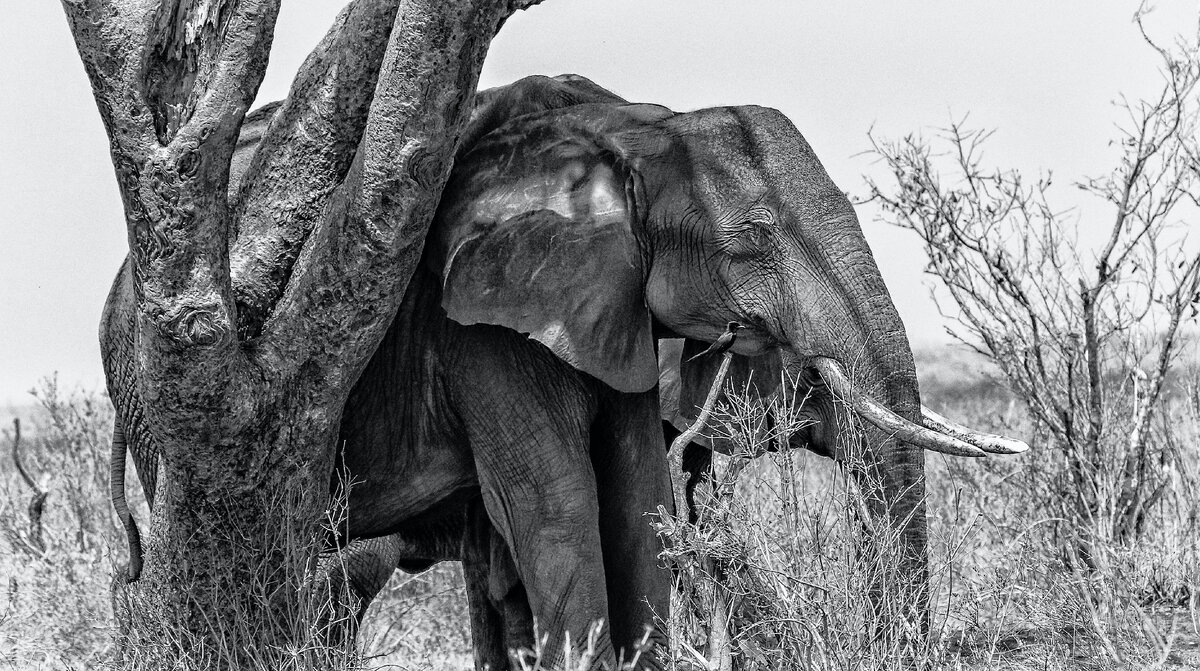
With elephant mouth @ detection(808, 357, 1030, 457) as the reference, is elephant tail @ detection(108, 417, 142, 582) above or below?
below

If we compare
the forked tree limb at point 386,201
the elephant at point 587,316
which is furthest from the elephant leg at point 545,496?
the forked tree limb at point 386,201

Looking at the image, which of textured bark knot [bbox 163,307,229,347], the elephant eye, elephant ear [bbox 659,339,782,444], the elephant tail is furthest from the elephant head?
the elephant tail

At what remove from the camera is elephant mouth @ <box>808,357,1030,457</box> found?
15.8 ft

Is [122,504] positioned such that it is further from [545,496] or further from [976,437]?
[976,437]

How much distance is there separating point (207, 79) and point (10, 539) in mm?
5039

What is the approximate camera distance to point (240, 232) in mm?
5055

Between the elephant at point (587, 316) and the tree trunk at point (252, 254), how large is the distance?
1.29ft

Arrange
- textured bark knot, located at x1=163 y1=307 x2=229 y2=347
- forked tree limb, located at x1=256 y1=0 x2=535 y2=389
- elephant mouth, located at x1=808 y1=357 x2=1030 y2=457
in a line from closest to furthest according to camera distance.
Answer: textured bark knot, located at x1=163 y1=307 x2=229 y2=347
forked tree limb, located at x1=256 y1=0 x2=535 y2=389
elephant mouth, located at x1=808 y1=357 x2=1030 y2=457

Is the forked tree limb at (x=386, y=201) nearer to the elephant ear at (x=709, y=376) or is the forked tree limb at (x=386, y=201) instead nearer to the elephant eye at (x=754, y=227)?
the elephant eye at (x=754, y=227)

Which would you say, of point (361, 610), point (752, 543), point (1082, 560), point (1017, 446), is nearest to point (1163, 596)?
point (1082, 560)

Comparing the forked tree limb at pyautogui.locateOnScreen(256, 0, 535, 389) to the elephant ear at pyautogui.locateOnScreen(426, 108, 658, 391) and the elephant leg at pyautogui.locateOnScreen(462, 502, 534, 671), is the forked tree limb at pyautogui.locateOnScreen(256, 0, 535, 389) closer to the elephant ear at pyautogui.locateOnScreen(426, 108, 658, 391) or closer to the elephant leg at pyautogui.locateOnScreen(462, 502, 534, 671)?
the elephant ear at pyautogui.locateOnScreen(426, 108, 658, 391)

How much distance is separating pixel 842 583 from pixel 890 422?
64cm

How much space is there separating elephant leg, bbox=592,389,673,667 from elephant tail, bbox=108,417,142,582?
167 cm

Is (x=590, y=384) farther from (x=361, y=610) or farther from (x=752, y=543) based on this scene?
(x=361, y=610)
